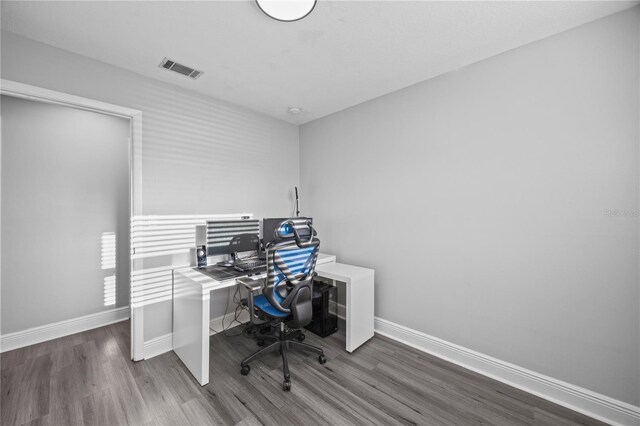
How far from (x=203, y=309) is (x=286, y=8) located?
213cm

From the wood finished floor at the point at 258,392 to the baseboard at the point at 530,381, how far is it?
0.07m

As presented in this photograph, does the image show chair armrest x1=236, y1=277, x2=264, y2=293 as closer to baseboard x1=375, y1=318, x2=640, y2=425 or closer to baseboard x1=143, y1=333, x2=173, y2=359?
baseboard x1=143, y1=333, x2=173, y2=359

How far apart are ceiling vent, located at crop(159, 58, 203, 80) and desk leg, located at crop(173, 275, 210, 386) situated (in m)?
1.88

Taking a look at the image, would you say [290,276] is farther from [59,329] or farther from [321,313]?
[59,329]

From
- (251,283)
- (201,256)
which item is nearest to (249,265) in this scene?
(251,283)

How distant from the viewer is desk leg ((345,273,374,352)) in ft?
8.02

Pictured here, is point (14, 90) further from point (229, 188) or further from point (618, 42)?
point (618, 42)

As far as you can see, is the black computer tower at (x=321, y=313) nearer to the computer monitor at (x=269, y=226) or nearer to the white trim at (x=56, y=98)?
the computer monitor at (x=269, y=226)

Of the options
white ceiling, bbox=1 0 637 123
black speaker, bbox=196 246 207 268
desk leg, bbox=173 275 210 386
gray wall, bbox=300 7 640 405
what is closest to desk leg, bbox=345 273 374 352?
gray wall, bbox=300 7 640 405

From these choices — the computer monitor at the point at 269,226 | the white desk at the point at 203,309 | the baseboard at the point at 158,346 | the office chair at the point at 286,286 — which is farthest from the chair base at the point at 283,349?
the computer monitor at the point at 269,226

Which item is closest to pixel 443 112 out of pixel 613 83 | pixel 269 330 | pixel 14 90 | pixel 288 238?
pixel 613 83

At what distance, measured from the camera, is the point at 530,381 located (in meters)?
1.93

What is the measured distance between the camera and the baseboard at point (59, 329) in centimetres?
243

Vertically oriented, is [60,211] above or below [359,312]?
above
